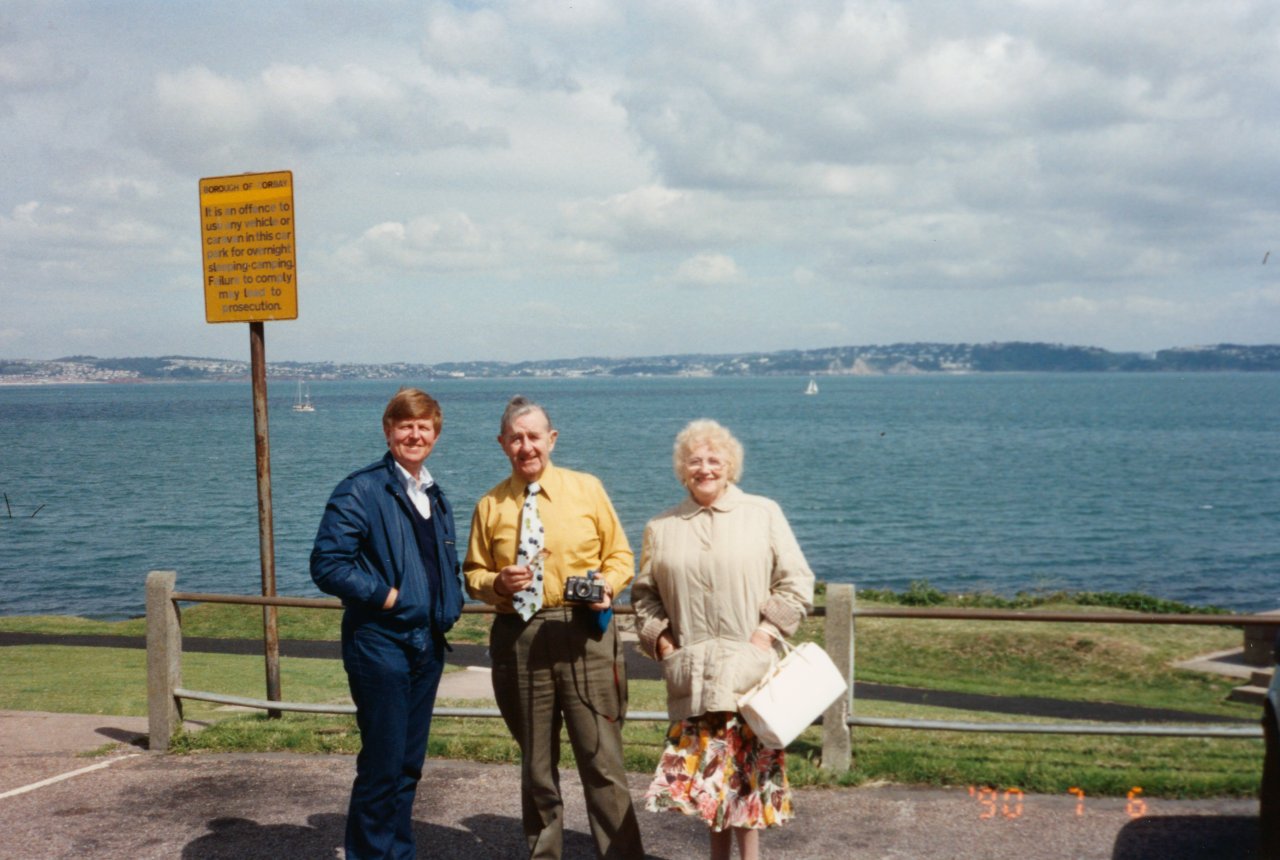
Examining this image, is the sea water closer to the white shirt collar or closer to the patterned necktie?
the white shirt collar

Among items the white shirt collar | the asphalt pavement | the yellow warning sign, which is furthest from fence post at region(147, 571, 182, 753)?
the white shirt collar

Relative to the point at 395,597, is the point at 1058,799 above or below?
below

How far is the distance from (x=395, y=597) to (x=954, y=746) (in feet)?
16.7

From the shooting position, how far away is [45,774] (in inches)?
251

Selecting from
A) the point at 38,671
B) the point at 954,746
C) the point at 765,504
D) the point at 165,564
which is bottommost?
the point at 165,564

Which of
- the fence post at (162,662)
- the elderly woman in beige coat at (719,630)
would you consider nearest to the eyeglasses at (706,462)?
the elderly woman in beige coat at (719,630)

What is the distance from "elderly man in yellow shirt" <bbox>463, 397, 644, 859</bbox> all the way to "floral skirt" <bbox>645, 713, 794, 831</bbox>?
27 centimetres

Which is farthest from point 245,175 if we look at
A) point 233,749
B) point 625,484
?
point 625,484

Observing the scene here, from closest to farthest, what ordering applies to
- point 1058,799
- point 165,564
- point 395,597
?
point 395,597
point 1058,799
point 165,564

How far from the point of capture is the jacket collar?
14.4 ft

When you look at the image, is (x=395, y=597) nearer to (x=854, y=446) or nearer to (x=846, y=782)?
(x=846, y=782)

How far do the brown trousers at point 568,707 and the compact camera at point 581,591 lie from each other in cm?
17

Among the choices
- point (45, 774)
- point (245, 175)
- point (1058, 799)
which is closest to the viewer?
point (1058, 799)

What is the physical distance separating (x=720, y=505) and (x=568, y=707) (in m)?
0.97
